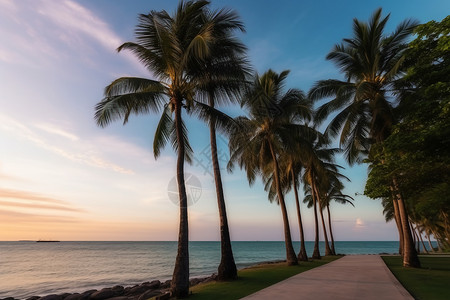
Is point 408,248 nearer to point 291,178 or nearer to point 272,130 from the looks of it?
point 272,130

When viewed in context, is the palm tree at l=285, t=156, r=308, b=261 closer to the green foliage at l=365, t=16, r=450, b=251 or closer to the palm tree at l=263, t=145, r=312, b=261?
the palm tree at l=263, t=145, r=312, b=261

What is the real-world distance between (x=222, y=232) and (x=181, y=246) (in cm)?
312

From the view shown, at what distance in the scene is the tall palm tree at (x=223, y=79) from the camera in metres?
12.0

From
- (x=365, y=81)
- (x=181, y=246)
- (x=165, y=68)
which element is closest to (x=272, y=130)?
(x=365, y=81)

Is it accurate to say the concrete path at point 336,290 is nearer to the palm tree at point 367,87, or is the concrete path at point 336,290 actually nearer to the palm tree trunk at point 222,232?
the palm tree trunk at point 222,232

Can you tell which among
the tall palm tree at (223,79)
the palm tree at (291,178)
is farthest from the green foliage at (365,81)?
the tall palm tree at (223,79)

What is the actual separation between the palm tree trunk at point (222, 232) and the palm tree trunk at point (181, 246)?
226 cm

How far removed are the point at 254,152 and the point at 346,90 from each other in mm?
7465

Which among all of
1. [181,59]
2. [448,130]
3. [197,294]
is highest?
[181,59]

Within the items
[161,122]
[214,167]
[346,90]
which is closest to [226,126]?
[214,167]

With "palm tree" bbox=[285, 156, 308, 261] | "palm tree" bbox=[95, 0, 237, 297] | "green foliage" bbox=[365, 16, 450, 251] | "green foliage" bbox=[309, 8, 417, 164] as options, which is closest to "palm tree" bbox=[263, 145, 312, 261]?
"palm tree" bbox=[285, 156, 308, 261]

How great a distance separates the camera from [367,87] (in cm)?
1529

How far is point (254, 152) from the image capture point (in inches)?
797

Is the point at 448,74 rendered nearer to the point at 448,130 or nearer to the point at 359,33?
the point at 448,130
